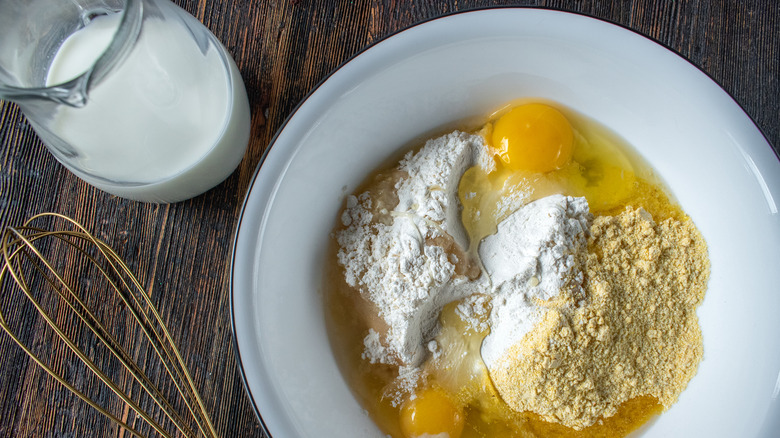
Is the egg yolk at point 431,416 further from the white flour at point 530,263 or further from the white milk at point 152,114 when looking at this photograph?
the white milk at point 152,114

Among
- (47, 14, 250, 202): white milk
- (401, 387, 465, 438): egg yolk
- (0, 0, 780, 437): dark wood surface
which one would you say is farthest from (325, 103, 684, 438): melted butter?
(47, 14, 250, 202): white milk

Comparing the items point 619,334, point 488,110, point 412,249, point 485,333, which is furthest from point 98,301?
point 619,334

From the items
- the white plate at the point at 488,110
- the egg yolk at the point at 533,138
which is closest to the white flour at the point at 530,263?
the egg yolk at the point at 533,138

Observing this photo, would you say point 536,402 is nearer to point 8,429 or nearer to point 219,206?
point 219,206

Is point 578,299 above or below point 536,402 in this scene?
above

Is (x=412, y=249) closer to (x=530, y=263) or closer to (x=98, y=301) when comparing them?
(x=530, y=263)

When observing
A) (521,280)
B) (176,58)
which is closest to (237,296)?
(176,58)
